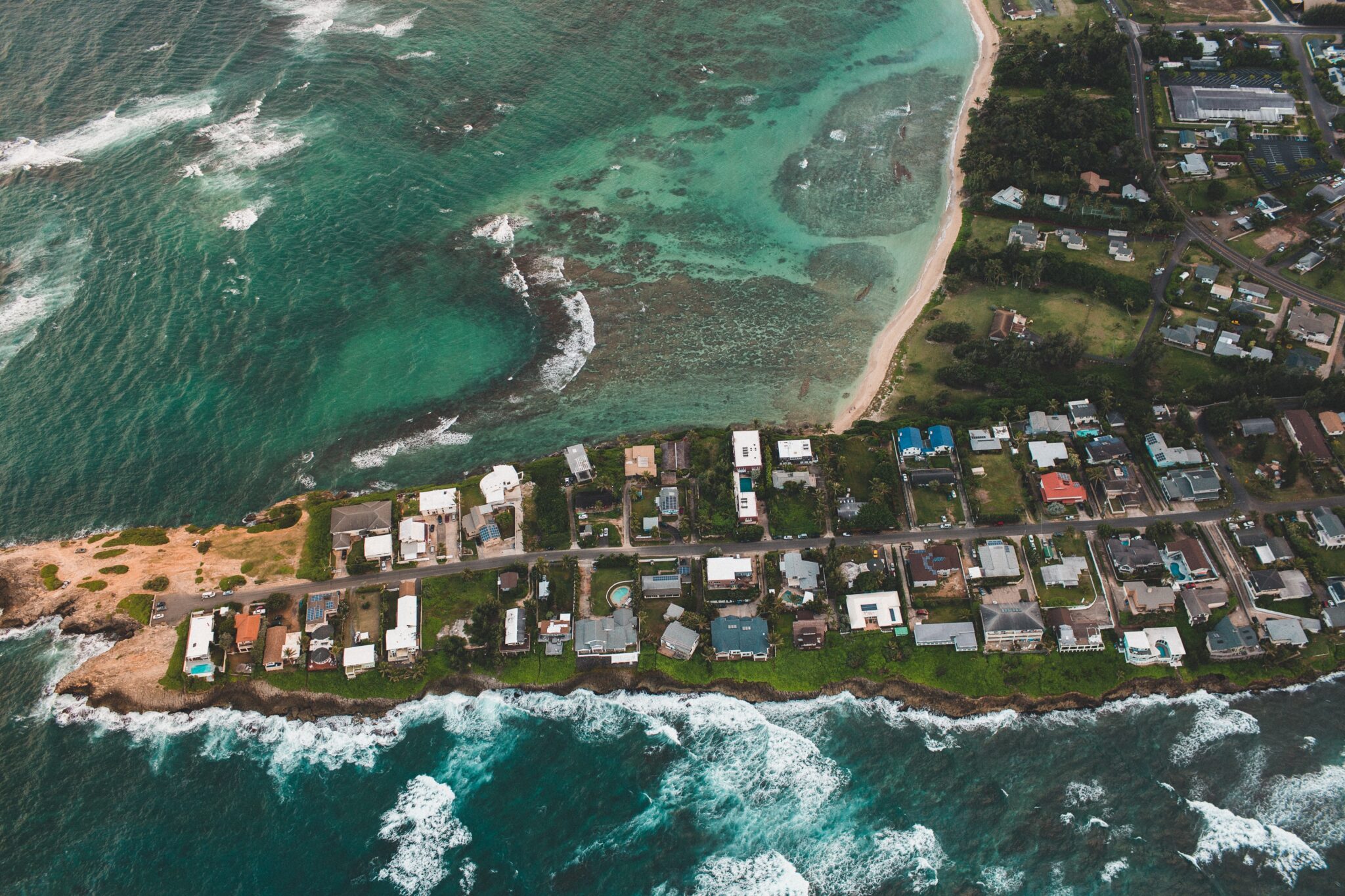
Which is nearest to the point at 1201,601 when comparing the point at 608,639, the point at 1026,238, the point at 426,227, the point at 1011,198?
the point at 1026,238

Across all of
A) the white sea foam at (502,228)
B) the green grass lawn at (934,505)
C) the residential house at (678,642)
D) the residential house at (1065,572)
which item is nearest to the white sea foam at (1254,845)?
the residential house at (1065,572)

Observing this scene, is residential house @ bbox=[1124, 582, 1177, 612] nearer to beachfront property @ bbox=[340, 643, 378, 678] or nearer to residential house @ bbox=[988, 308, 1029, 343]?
residential house @ bbox=[988, 308, 1029, 343]

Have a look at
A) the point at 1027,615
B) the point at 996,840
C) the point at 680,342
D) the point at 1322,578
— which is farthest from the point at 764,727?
the point at 1322,578

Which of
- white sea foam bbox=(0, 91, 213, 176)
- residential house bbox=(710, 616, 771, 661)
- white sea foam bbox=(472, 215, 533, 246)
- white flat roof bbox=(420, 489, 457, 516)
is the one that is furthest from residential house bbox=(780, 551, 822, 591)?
white sea foam bbox=(0, 91, 213, 176)

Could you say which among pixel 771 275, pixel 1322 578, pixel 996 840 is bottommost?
pixel 996 840

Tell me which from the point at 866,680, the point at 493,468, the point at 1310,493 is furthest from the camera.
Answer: the point at 493,468

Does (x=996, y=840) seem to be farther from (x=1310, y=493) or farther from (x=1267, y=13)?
(x=1267, y=13)
